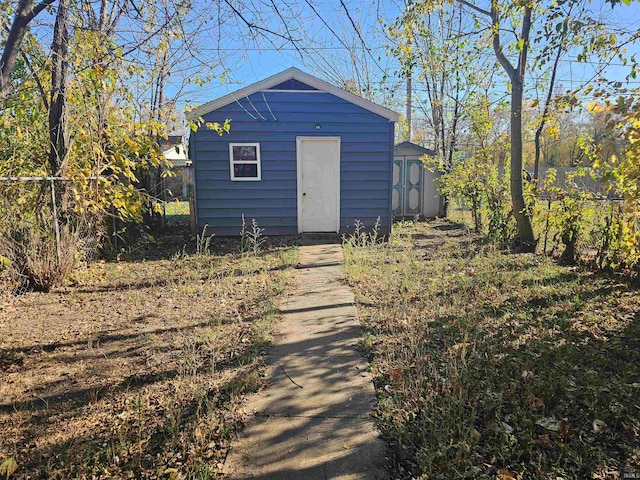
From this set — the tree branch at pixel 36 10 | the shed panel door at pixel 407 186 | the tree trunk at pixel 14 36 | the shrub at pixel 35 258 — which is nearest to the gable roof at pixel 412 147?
the shed panel door at pixel 407 186

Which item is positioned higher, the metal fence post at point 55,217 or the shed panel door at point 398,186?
the shed panel door at point 398,186

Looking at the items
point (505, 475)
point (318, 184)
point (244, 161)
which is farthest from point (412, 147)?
point (505, 475)

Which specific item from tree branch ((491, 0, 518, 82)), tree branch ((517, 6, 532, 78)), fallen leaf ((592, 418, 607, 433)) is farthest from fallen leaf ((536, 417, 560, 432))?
tree branch ((491, 0, 518, 82))

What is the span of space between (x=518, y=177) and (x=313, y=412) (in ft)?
21.5

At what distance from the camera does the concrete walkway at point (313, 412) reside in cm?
195

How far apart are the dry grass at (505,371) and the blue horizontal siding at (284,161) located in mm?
3516

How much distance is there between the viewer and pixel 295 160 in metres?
8.43

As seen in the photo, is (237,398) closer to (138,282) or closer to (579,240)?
(138,282)

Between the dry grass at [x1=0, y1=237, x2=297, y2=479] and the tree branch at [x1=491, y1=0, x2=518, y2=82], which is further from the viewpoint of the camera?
the tree branch at [x1=491, y1=0, x2=518, y2=82]

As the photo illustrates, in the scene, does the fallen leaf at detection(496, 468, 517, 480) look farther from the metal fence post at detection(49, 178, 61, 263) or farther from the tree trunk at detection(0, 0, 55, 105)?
the metal fence post at detection(49, 178, 61, 263)

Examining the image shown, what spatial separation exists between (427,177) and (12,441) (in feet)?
42.4

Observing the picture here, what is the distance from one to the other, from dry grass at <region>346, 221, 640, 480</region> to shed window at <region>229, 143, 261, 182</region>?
4.10 meters

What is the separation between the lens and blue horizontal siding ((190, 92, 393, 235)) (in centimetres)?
821

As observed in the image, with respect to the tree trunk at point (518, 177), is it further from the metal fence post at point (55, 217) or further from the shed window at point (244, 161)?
the metal fence post at point (55, 217)
